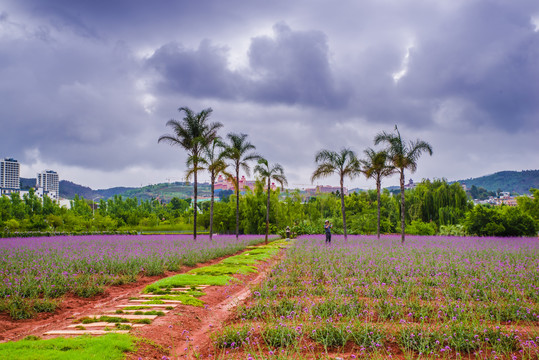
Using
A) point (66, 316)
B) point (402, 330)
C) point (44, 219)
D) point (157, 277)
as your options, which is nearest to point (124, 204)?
point (44, 219)

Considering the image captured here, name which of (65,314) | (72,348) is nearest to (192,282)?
(65,314)

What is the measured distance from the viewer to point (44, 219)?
1672 inches

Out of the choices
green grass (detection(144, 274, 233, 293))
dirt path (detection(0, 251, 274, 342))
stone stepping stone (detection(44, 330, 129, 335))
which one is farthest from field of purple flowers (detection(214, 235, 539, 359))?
dirt path (detection(0, 251, 274, 342))

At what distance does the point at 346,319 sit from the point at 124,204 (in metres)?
65.1

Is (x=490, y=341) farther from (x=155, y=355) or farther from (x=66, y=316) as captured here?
(x=66, y=316)

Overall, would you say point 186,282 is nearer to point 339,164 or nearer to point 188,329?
point 188,329

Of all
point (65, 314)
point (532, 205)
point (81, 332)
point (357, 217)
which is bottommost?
point (65, 314)

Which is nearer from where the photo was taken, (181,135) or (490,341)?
(490,341)

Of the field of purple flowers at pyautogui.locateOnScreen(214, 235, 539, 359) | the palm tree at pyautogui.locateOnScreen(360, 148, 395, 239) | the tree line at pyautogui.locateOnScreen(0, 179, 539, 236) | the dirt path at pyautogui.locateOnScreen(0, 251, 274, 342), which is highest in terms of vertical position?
the palm tree at pyautogui.locateOnScreen(360, 148, 395, 239)

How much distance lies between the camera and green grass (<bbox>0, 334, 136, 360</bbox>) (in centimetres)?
383

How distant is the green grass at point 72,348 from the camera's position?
3828mm

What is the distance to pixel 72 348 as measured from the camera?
13.6ft

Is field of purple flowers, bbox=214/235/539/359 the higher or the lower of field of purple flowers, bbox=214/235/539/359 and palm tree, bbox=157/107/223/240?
the lower

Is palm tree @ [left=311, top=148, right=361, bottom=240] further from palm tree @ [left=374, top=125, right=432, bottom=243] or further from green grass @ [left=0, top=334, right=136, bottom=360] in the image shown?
green grass @ [left=0, top=334, right=136, bottom=360]
